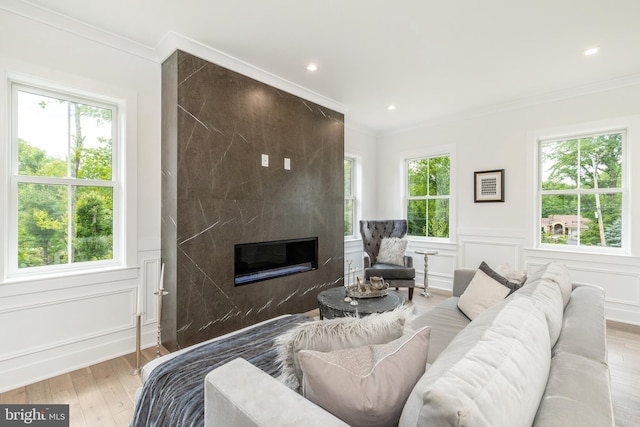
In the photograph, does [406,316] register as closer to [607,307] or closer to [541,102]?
[607,307]

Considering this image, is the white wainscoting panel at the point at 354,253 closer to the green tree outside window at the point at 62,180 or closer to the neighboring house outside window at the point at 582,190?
the neighboring house outside window at the point at 582,190

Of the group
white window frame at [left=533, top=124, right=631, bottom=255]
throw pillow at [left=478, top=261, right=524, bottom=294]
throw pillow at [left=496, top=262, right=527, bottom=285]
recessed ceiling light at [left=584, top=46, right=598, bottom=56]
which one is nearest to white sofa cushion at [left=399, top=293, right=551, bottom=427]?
throw pillow at [left=478, top=261, right=524, bottom=294]

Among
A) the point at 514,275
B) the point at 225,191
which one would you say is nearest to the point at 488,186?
the point at 514,275

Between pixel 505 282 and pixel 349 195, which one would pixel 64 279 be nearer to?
pixel 505 282

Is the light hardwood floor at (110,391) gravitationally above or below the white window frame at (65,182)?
below

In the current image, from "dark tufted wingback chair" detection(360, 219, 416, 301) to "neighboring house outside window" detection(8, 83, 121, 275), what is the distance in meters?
3.00

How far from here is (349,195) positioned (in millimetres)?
4992

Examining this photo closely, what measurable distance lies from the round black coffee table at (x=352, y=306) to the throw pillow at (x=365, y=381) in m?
1.31

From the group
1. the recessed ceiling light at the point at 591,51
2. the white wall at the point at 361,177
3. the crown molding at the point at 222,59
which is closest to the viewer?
the crown molding at the point at 222,59

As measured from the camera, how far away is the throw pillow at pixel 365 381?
30.7 inches

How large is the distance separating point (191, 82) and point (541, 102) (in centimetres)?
412

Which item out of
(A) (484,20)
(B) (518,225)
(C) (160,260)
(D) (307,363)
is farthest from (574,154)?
(C) (160,260)
